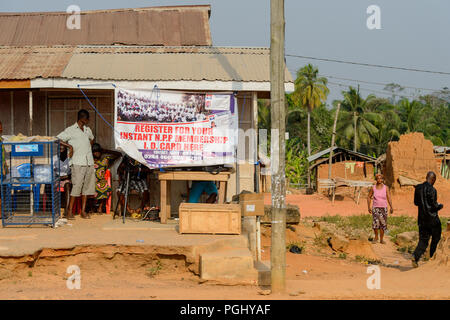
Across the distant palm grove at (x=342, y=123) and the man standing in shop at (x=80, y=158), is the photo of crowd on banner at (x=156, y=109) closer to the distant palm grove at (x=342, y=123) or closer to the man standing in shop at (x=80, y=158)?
the man standing in shop at (x=80, y=158)

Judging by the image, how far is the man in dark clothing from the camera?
9711mm

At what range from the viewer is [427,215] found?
32.0 ft

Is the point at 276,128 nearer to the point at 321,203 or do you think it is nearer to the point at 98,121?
the point at 98,121

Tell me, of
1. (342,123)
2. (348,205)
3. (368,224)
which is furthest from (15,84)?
(342,123)

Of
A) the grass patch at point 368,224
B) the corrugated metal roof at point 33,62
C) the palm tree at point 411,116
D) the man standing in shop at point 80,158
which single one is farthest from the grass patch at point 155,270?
the palm tree at point 411,116

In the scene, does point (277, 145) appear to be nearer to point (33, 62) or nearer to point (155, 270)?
point (155, 270)

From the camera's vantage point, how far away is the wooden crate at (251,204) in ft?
30.5

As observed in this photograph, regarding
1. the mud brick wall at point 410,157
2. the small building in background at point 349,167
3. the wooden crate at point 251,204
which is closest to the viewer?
the wooden crate at point 251,204

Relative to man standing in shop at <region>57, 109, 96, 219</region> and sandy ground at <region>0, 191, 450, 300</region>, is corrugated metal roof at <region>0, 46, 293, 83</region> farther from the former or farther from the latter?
sandy ground at <region>0, 191, 450, 300</region>

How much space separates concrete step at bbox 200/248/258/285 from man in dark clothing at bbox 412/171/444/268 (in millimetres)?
3591

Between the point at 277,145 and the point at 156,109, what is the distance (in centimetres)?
364

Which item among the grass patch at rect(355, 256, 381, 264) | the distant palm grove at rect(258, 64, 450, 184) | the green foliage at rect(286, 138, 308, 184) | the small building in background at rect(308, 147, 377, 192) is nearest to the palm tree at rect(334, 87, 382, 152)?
the distant palm grove at rect(258, 64, 450, 184)

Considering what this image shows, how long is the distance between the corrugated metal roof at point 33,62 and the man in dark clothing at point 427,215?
22.3 feet

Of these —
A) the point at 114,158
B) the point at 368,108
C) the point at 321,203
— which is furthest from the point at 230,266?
the point at 368,108
